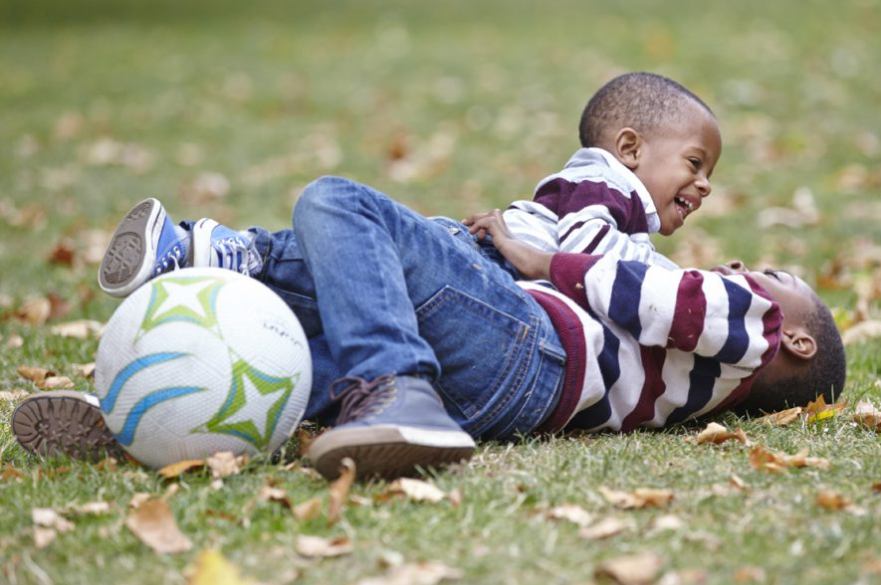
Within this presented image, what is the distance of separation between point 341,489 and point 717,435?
4.14ft

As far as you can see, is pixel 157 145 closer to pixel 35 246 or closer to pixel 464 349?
pixel 35 246

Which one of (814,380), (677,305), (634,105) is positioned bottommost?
(814,380)

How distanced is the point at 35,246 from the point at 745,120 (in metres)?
6.13

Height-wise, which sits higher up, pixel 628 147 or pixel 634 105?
pixel 634 105

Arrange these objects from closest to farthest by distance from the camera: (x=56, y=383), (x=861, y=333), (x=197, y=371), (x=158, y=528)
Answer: (x=158, y=528), (x=197, y=371), (x=56, y=383), (x=861, y=333)

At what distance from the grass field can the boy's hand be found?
52 cm

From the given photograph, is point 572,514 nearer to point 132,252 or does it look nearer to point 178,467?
point 178,467

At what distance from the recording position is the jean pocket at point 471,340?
3451 millimetres

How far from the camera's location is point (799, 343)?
3896 mm

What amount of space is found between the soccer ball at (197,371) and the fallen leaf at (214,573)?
663mm

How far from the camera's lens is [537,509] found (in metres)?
2.95

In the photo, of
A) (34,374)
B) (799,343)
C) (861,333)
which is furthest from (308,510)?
(861,333)

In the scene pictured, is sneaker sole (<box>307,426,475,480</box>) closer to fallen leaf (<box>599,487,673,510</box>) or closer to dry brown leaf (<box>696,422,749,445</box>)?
fallen leaf (<box>599,487,673,510</box>)

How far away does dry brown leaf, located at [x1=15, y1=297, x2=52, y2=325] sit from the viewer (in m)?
5.71
